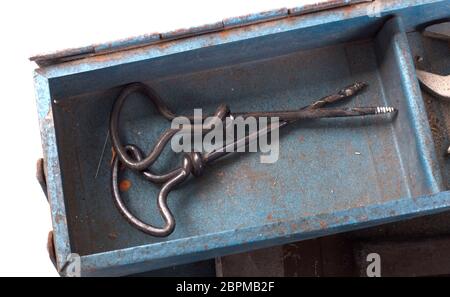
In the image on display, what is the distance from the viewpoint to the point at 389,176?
3.90 feet

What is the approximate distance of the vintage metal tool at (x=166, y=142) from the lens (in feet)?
3.71

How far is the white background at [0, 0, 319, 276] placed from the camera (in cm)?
136

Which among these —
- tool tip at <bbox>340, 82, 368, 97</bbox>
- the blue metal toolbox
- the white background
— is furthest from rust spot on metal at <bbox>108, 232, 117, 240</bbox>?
tool tip at <bbox>340, 82, 368, 97</bbox>

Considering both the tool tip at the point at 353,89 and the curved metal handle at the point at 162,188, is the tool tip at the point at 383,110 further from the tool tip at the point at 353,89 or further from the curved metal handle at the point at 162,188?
the curved metal handle at the point at 162,188

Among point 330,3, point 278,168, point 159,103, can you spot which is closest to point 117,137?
point 159,103

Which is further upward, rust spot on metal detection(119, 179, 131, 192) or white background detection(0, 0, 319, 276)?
white background detection(0, 0, 319, 276)

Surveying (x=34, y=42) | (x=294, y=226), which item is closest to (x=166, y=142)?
(x=294, y=226)

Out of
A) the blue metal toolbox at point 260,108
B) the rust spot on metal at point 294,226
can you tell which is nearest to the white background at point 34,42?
the blue metal toolbox at point 260,108

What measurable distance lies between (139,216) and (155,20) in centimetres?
44

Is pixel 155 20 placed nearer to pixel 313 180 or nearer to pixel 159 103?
pixel 159 103

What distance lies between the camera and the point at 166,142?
A: 115cm

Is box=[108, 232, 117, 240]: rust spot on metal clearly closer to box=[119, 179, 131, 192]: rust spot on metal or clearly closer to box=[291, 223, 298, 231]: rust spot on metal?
box=[119, 179, 131, 192]: rust spot on metal

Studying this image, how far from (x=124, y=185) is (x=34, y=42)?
425 mm

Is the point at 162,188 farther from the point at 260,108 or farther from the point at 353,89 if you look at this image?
the point at 353,89
